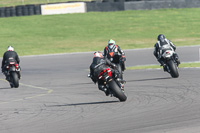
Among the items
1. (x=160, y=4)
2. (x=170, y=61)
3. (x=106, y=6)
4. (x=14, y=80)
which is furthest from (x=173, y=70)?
(x=160, y=4)

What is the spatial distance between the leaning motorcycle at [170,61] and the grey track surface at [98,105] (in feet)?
1.12

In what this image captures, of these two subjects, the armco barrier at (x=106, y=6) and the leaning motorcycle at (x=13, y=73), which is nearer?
the leaning motorcycle at (x=13, y=73)

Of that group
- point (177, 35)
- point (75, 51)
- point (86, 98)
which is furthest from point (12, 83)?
point (177, 35)

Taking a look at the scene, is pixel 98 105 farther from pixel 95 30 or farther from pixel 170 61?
pixel 95 30

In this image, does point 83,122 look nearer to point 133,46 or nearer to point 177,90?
point 177,90

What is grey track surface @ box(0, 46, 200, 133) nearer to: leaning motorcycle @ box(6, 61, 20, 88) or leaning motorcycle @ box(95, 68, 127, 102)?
leaning motorcycle @ box(95, 68, 127, 102)

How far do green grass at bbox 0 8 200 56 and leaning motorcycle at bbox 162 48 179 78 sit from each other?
1733cm

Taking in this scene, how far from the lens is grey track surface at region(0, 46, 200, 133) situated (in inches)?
387

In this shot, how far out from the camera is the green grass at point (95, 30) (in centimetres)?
3719

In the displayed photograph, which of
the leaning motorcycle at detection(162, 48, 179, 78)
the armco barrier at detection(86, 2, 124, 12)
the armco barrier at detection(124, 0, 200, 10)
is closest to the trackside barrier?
the armco barrier at detection(86, 2, 124, 12)

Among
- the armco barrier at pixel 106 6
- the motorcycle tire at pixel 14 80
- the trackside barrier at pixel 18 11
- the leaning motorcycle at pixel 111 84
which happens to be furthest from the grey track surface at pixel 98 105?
the armco barrier at pixel 106 6

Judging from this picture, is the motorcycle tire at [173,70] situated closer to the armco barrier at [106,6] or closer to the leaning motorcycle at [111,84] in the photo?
the leaning motorcycle at [111,84]

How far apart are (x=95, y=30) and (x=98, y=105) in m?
29.9

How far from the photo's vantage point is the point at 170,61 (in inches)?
704
